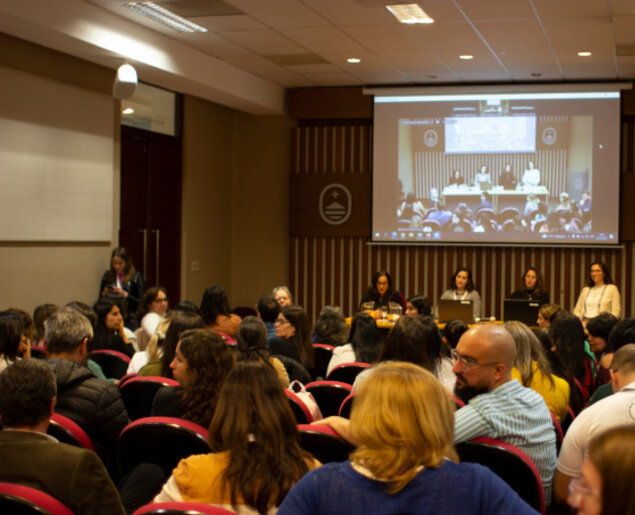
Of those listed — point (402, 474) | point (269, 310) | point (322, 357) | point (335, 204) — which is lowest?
point (322, 357)

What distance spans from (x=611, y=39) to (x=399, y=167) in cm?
356

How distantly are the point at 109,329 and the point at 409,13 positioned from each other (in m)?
4.01

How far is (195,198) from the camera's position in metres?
11.1

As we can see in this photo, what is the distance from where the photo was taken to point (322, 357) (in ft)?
19.1

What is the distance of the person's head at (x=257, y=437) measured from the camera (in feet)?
6.90

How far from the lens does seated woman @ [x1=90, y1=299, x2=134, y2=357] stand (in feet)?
17.7

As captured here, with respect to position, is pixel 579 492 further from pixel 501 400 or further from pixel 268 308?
pixel 268 308

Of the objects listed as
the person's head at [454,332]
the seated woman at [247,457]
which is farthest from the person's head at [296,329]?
the seated woman at [247,457]

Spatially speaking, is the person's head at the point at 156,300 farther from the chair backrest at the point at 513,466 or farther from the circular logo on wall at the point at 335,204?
the circular logo on wall at the point at 335,204

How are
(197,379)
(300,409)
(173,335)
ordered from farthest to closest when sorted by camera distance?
1. (173,335)
2. (300,409)
3. (197,379)

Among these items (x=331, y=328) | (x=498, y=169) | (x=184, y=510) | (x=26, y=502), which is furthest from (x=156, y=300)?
(x=498, y=169)

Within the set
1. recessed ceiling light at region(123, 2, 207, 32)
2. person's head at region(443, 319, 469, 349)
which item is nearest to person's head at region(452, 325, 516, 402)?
person's head at region(443, 319, 469, 349)

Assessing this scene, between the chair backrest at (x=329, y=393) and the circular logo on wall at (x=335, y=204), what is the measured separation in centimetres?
750

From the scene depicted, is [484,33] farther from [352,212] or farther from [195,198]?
[195,198]
